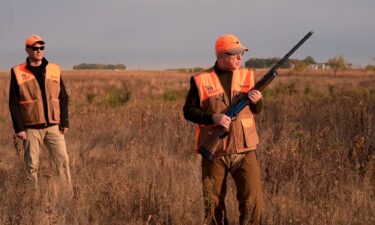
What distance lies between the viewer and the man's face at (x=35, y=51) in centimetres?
480

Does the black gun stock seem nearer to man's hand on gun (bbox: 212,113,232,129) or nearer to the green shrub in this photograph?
man's hand on gun (bbox: 212,113,232,129)

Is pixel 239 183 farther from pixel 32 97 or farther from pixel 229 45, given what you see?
pixel 32 97

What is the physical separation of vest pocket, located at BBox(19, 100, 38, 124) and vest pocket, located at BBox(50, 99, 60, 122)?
0.60 feet

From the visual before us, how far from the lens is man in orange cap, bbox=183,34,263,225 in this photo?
330cm

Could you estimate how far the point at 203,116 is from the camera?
330 centimetres

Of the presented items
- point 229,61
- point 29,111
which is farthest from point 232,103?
point 29,111

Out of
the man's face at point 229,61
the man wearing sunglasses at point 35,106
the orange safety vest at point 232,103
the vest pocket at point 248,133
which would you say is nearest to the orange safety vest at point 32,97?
the man wearing sunglasses at point 35,106

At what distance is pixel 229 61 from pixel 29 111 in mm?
2780

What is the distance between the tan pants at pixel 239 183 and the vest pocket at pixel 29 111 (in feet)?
8.06

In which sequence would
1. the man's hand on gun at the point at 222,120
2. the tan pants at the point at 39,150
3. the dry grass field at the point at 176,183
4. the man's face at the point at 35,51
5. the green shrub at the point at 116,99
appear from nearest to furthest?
the man's hand on gun at the point at 222,120 < the dry grass field at the point at 176,183 < the man's face at the point at 35,51 < the tan pants at the point at 39,150 < the green shrub at the point at 116,99

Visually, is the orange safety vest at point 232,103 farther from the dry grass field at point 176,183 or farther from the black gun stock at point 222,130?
the dry grass field at point 176,183

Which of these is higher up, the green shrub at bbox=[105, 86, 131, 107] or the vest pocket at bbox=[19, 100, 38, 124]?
the vest pocket at bbox=[19, 100, 38, 124]

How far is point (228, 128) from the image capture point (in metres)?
3.29

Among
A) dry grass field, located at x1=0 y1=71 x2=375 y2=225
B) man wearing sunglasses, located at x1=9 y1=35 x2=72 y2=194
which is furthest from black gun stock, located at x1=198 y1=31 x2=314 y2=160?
Result: man wearing sunglasses, located at x1=9 y1=35 x2=72 y2=194
